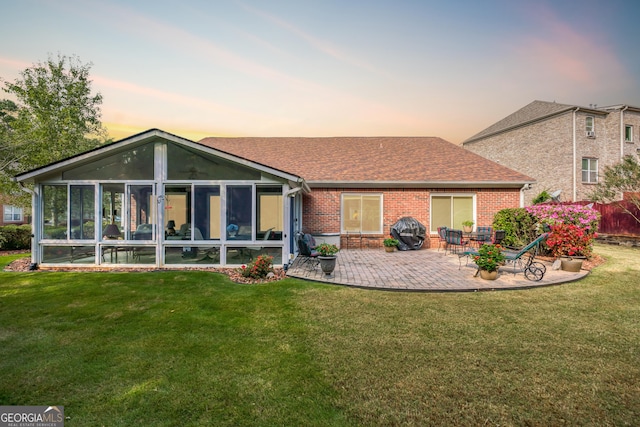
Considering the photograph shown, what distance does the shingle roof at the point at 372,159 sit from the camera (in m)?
13.6

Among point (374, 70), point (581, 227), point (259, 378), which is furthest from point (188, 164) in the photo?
point (581, 227)

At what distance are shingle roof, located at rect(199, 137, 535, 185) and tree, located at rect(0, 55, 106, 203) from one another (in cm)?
683

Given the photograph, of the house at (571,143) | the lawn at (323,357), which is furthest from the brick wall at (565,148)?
the lawn at (323,357)

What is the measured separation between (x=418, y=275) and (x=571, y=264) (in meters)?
4.51

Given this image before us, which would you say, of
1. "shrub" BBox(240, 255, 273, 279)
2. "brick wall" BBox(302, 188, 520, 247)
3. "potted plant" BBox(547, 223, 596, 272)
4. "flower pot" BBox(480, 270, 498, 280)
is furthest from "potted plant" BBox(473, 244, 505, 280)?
"brick wall" BBox(302, 188, 520, 247)

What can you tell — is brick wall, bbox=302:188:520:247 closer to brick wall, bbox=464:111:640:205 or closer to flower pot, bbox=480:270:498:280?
flower pot, bbox=480:270:498:280

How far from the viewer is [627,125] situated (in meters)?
23.6

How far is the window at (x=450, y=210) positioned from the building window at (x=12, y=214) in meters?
35.5

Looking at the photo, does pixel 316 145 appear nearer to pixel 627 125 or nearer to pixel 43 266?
pixel 43 266

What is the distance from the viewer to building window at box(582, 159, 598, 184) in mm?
22016

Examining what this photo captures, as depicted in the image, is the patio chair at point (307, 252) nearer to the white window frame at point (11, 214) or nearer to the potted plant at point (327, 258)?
the potted plant at point (327, 258)

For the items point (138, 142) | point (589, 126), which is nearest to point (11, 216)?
point (138, 142)

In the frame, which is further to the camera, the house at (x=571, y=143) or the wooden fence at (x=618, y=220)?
the house at (x=571, y=143)

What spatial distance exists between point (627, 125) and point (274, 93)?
28397mm
